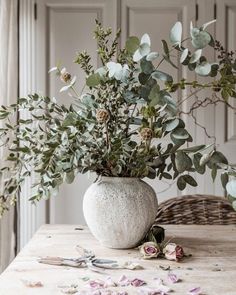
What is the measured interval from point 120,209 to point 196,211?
0.78 m

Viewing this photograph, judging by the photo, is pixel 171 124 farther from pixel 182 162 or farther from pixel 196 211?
pixel 196 211

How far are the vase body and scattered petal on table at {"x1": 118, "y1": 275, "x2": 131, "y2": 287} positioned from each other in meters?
0.21

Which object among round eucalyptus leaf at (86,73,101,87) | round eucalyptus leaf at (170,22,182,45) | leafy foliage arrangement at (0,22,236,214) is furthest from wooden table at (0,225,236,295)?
round eucalyptus leaf at (170,22,182,45)

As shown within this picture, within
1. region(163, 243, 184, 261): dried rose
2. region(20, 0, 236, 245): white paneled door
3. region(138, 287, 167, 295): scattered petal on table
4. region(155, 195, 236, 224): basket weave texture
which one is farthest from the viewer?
region(20, 0, 236, 245): white paneled door

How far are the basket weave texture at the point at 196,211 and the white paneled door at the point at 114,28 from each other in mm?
580

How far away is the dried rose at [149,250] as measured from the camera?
1306 mm

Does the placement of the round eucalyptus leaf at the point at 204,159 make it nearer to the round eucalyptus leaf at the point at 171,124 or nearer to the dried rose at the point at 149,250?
the round eucalyptus leaf at the point at 171,124

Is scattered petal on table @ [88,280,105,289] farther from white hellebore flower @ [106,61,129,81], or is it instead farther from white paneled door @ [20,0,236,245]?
white paneled door @ [20,0,236,245]

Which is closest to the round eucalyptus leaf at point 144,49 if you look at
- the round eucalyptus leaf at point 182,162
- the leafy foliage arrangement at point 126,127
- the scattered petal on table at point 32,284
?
the leafy foliage arrangement at point 126,127

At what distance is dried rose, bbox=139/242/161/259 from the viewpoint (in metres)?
1.31

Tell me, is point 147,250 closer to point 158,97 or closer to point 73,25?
point 158,97

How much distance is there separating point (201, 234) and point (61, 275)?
59 centimetres

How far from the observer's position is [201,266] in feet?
4.13

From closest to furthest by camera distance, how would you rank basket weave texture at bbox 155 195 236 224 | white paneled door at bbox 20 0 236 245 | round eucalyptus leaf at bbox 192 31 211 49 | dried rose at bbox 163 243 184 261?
round eucalyptus leaf at bbox 192 31 211 49 < dried rose at bbox 163 243 184 261 < basket weave texture at bbox 155 195 236 224 < white paneled door at bbox 20 0 236 245
